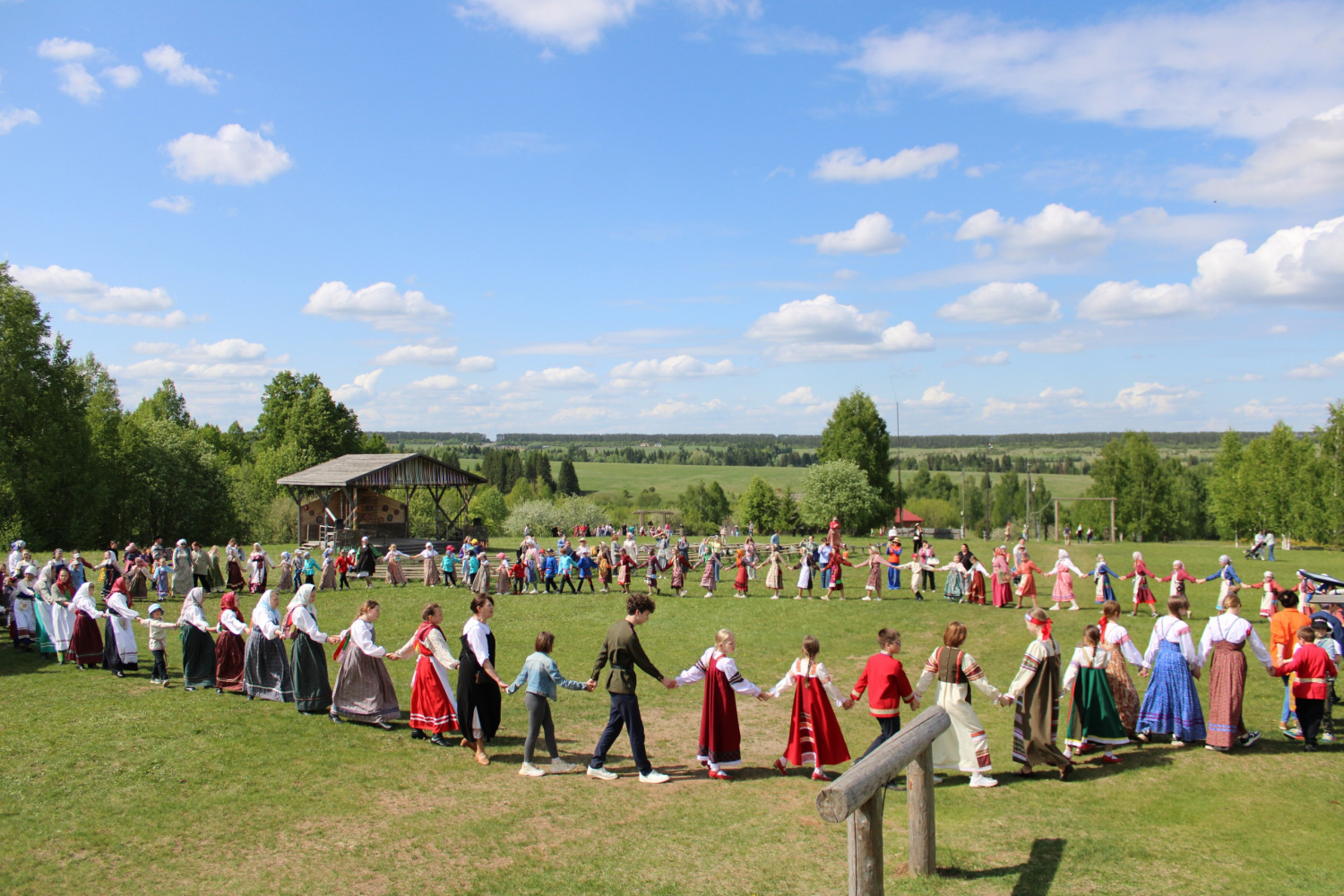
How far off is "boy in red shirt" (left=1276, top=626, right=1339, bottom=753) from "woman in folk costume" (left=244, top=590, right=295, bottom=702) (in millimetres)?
12641

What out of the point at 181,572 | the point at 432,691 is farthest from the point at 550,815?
the point at 181,572

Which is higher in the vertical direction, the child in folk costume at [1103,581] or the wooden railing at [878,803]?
the wooden railing at [878,803]

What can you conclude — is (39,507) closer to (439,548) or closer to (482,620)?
(439,548)

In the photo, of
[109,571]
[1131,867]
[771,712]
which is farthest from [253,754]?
[109,571]

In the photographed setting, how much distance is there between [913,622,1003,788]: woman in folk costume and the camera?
8.12 metres

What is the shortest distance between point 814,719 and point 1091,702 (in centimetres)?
322

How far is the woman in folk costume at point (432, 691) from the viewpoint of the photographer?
372 inches

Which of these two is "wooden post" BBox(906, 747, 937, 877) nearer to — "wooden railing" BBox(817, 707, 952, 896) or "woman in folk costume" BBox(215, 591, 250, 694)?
"wooden railing" BBox(817, 707, 952, 896)

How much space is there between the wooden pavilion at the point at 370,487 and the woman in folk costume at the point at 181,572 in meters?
11.6

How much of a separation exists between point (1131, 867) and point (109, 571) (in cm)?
2099

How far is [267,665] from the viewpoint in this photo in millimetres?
11516

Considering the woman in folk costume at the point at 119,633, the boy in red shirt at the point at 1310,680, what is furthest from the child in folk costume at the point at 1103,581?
the woman in folk costume at the point at 119,633

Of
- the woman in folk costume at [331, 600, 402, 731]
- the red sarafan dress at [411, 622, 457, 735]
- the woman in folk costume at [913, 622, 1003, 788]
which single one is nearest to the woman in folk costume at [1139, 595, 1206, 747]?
the woman in folk costume at [913, 622, 1003, 788]

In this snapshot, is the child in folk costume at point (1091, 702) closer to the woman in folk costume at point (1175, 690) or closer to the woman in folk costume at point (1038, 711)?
the woman in folk costume at point (1038, 711)
